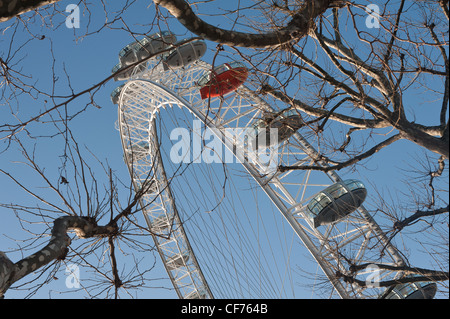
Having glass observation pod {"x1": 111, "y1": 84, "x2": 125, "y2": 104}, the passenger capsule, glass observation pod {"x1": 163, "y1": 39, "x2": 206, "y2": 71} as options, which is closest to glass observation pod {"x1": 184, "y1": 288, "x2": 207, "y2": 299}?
glass observation pod {"x1": 111, "y1": 84, "x2": 125, "y2": 104}

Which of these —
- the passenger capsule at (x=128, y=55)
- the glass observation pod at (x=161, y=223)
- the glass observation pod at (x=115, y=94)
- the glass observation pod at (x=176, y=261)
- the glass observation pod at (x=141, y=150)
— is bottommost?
the glass observation pod at (x=176, y=261)

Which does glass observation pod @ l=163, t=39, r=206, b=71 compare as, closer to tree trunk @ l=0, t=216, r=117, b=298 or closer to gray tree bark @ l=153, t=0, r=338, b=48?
gray tree bark @ l=153, t=0, r=338, b=48

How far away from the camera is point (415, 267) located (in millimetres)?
6031

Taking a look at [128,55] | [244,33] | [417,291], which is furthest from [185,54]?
[244,33]

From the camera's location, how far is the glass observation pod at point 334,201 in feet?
46.0

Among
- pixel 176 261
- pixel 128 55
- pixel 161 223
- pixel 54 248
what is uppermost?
pixel 128 55

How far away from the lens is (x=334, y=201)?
14234 mm

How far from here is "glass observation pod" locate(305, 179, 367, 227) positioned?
14.0m

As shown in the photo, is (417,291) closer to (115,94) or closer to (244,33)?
(244,33)

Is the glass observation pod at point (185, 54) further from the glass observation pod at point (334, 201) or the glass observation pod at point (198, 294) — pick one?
the glass observation pod at point (198, 294)

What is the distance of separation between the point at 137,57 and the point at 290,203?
873 centimetres

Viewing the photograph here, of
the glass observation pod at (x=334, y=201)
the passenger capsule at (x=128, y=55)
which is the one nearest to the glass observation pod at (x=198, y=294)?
the passenger capsule at (x=128, y=55)

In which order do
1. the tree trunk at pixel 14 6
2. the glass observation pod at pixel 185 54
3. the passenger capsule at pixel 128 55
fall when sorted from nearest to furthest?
the tree trunk at pixel 14 6 → the glass observation pod at pixel 185 54 → the passenger capsule at pixel 128 55
